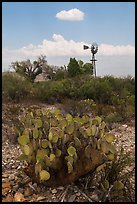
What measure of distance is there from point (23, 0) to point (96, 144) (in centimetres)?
112

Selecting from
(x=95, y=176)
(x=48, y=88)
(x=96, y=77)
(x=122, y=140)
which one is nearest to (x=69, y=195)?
(x=95, y=176)

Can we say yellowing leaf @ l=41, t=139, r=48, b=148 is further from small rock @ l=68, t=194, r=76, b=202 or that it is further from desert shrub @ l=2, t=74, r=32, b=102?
desert shrub @ l=2, t=74, r=32, b=102

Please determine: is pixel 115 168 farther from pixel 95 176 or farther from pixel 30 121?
pixel 30 121

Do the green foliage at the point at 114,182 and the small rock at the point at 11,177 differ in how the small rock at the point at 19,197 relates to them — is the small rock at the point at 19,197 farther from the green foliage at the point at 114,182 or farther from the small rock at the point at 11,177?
the green foliage at the point at 114,182

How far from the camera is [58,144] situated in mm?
2465

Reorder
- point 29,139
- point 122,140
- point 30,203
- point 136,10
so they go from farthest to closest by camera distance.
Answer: point 122,140
point 29,139
point 30,203
point 136,10

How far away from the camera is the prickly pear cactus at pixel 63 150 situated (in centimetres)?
236

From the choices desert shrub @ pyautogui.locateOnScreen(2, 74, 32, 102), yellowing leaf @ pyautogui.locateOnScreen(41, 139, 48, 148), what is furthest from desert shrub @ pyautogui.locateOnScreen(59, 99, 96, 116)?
yellowing leaf @ pyautogui.locateOnScreen(41, 139, 48, 148)

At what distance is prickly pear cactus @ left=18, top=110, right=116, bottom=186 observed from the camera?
2.36m

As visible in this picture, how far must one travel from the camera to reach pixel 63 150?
8.13 ft

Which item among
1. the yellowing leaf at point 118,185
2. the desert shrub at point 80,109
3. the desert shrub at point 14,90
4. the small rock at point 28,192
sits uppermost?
the desert shrub at point 14,90

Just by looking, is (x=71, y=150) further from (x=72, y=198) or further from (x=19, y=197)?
(x=19, y=197)

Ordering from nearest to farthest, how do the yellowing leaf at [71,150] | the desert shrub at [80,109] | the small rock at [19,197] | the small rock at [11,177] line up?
the yellowing leaf at [71,150] → the small rock at [19,197] → the small rock at [11,177] → the desert shrub at [80,109]

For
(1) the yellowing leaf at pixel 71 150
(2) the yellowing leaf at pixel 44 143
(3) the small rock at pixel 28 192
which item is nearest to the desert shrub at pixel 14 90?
(3) the small rock at pixel 28 192
